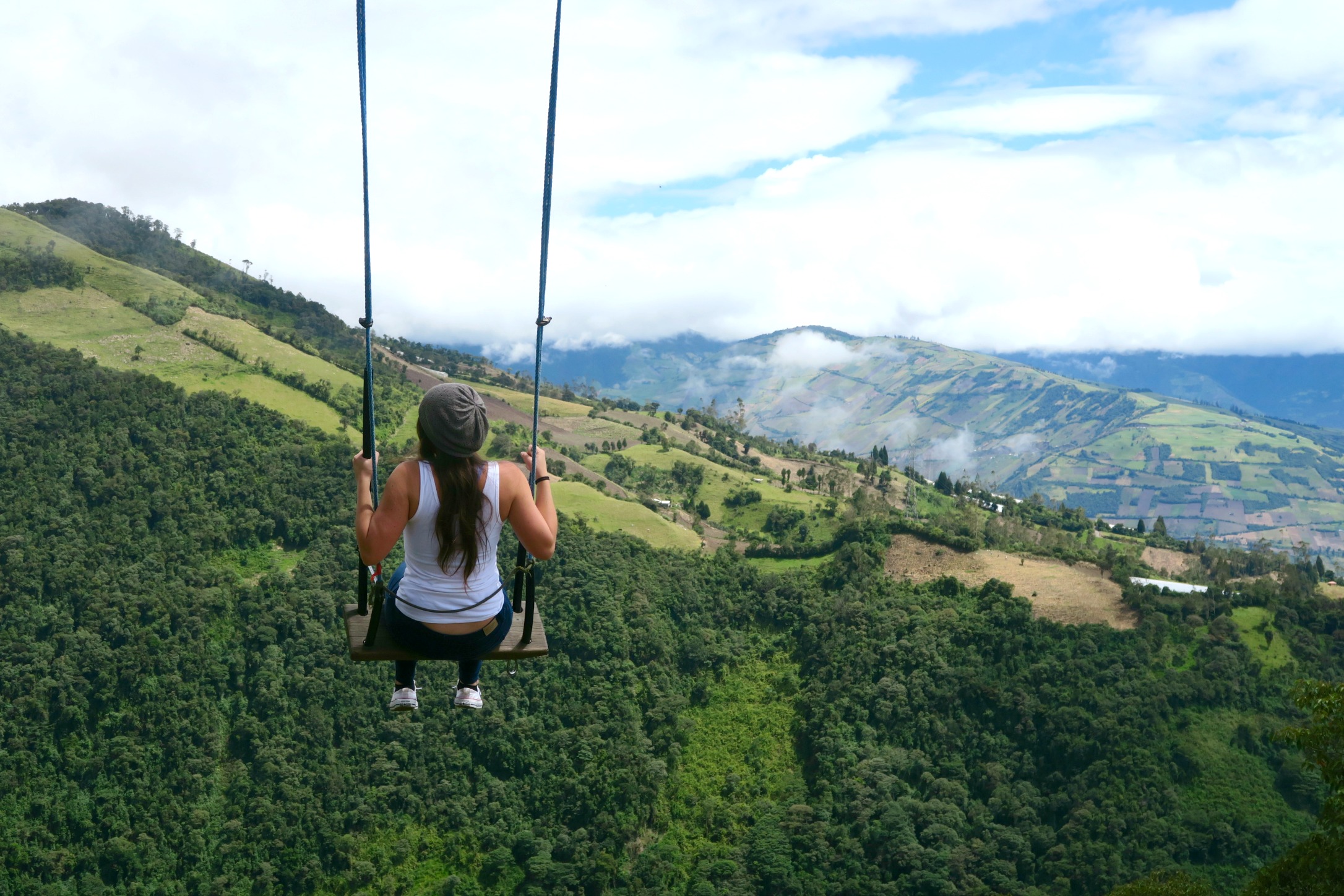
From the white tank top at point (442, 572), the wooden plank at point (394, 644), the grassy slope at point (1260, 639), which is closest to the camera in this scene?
the white tank top at point (442, 572)

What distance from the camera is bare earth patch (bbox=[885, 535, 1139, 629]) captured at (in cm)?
6738

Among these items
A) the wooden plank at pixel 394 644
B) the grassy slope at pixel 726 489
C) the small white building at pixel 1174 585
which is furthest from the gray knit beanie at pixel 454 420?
the grassy slope at pixel 726 489

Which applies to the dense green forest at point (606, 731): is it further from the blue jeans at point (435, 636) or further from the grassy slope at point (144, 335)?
the blue jeans at point (435, 636)

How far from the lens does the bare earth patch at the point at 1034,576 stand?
221 feet

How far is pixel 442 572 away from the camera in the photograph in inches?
228

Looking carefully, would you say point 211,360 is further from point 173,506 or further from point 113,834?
point 113,834

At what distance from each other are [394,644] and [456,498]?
147cm

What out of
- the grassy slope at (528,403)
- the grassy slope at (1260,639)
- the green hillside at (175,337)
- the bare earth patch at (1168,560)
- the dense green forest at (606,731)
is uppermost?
the green hillside at (175,337)

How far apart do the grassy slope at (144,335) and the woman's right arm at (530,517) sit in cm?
8633

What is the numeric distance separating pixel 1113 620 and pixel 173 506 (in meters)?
67.2

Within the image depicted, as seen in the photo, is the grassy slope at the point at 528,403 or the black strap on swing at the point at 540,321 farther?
the grassy slope at the point at 528,403

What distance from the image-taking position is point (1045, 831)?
55.7m

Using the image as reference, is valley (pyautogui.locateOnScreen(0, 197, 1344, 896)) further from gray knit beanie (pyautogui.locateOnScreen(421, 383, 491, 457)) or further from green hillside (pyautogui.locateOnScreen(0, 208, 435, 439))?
gray knit beanie (pyautogui.locateOnScreen(421, 383, 491, 457))

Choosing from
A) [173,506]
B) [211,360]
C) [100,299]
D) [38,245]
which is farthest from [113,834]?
[38,245]
